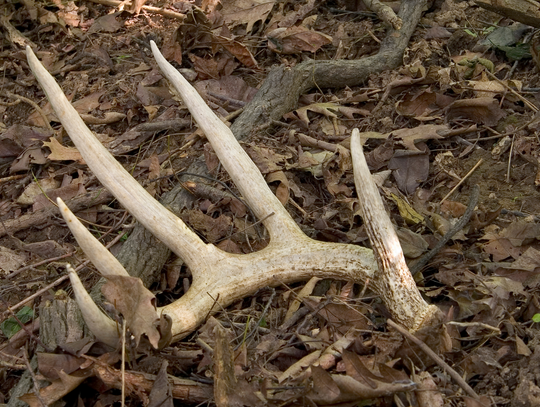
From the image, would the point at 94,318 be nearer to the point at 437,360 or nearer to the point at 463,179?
the point at 437,360

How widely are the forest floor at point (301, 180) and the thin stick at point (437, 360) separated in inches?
2.4

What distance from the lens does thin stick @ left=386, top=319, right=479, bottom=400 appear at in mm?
2057

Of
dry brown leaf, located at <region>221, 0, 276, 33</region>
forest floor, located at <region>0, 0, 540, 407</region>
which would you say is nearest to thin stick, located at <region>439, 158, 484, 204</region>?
forest floor, located at <region>0, 0, 540, 407</region>

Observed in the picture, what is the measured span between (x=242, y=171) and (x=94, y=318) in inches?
39.4

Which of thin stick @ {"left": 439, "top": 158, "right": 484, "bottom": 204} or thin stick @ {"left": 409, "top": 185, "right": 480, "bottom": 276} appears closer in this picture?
thin stick @ {"left": 409, "top": 185, "right": 480, "bottom": 276}

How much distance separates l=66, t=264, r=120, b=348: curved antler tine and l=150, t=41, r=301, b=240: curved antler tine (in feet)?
2.90

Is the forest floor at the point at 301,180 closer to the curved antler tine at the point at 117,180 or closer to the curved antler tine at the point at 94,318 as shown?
the curved antler tine at the point at 94,318

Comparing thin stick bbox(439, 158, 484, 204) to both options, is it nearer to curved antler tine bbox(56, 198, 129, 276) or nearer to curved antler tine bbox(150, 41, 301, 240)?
curved antler tine bbox(150, 41, 301, 240)

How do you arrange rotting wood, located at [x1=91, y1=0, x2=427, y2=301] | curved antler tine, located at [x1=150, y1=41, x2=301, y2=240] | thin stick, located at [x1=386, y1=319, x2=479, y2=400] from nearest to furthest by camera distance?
thin stick, located at [x1=386, y1=319, x2=479, y2=400], curved antler tine, located at [x1=150, y1=41, x2=301, y2=240], rotting wood, located at [x1=91, y1=0, x2=427, y2=301]

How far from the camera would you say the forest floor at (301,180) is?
2.27 m

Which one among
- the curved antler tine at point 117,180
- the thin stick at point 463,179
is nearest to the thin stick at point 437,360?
the curved antler tine at point 117,180

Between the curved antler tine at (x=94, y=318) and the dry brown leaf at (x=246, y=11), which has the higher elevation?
the dry brown leaf at (x=246, y=11)

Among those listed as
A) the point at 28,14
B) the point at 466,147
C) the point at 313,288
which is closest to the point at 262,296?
the point at 313,288

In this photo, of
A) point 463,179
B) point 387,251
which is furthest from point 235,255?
point 463,179
